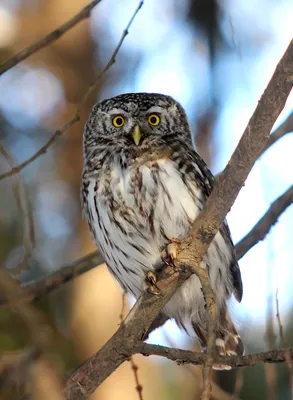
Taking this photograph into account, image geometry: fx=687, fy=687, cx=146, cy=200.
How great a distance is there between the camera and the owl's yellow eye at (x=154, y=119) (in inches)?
183

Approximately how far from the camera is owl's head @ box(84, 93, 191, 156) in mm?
4488

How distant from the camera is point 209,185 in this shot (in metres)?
4.18

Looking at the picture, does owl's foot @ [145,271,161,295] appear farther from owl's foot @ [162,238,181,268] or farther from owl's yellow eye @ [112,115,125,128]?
owl's yellow eye @ [112,115,125,128]

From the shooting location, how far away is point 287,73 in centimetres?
269

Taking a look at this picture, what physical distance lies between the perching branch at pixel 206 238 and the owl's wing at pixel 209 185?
915mm

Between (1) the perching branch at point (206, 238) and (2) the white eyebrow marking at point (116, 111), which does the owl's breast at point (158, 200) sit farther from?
(2) the white eyebrow marking at point (116, 111)

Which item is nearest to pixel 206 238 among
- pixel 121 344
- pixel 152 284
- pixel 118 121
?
pixel 152 284

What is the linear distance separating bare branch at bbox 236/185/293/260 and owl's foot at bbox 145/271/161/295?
2.66ft

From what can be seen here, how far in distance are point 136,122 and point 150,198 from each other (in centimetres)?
82

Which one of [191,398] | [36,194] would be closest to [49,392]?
[191,398]

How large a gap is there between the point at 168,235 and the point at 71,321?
119 inches

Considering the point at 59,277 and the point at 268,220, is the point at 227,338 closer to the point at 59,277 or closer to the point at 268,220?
the point at 268,220

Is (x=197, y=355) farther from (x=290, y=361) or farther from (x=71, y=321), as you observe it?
(x=71, y=321)

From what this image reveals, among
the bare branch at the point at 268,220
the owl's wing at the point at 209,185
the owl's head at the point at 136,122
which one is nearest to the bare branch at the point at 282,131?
the bare branch at the point at 268,220
